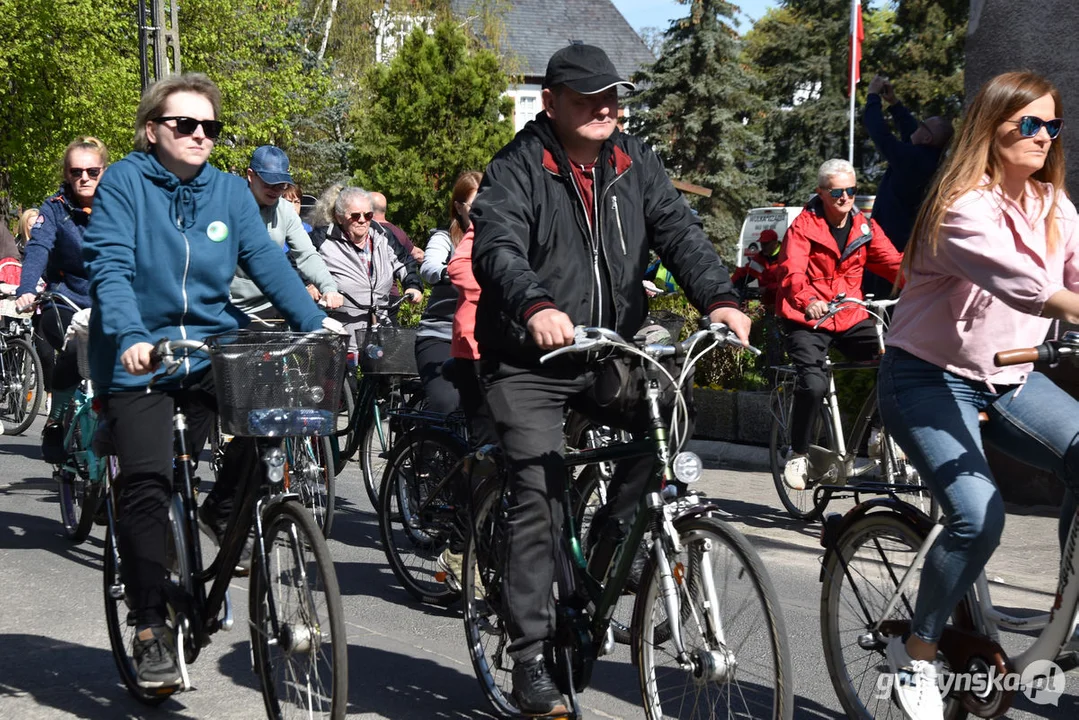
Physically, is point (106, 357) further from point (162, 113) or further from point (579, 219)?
point (579, 219)

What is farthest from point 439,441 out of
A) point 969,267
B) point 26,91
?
point 26,91

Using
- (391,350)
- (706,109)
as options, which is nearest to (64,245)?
(391,350)

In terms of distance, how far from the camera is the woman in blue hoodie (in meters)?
4.29

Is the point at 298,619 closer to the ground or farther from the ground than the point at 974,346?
closer to the ground

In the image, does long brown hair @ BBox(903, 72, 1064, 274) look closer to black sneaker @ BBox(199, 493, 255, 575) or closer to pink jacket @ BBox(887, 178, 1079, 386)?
pink jacket @ BBox(887, 178, 1079, 386)

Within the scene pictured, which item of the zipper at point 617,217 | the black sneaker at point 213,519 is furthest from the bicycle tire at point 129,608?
the zipper at point 617,217

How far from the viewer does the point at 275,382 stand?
12.5 ft

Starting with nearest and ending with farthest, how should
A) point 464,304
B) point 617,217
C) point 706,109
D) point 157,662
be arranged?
point 617,217 → point 157,662 → point 464,304 → point 706,109

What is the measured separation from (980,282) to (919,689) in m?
1.11

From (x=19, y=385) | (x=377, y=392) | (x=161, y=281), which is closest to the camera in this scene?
(x=161, y=281)

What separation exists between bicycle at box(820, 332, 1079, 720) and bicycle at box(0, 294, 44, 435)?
9762 millimetres

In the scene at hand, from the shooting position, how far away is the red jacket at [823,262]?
7734mm

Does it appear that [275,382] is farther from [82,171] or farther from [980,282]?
[82,171]

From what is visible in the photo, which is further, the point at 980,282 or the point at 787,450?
the point at 787,450
